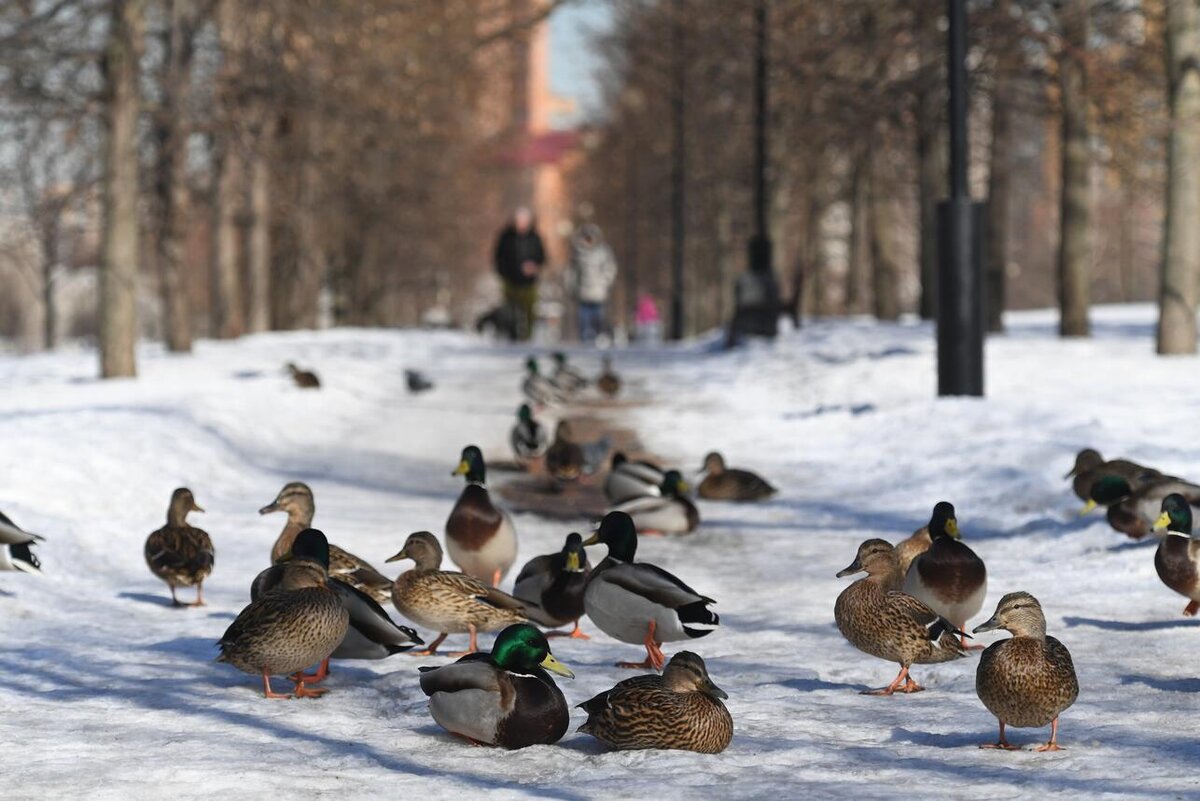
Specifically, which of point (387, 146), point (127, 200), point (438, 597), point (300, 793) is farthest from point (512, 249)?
point (300, 793)

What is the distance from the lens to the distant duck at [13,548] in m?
8.35

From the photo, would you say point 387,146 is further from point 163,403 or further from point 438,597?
point 438,597

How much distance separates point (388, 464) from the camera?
15234mm

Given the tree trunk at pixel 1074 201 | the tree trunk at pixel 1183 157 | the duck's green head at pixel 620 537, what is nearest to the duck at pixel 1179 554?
the duck's green head at pixel 620 537

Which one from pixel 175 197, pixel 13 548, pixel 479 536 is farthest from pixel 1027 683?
pixel 175 197

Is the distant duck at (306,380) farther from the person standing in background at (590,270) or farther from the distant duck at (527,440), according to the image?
the person standing in background at (590,270)

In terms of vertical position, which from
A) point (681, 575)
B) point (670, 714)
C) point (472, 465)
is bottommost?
point (681, 575)

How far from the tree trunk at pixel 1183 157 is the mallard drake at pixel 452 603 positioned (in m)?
14.3

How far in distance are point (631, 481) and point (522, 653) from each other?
610 centimetres

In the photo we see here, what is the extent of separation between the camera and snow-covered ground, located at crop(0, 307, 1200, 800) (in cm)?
576

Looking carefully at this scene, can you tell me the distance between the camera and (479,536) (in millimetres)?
9141

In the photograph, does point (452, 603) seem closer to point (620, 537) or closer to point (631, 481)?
point (620, 537)

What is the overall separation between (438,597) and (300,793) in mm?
2232

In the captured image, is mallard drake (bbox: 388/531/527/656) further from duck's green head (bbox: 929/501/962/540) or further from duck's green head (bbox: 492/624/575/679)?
duck's green head (bbox: 929/501/962/540)
